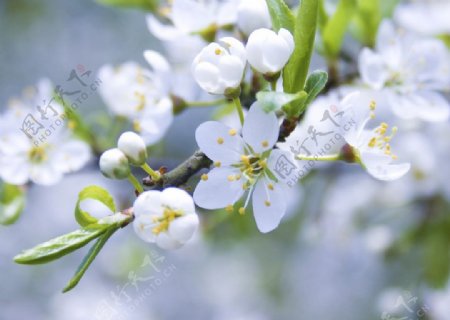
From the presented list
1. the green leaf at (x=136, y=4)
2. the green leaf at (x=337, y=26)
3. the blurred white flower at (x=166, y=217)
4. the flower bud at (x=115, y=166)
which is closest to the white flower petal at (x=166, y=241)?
the blurred white flower at (x=166, y=217)

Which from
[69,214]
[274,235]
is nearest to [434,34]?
[274,235]

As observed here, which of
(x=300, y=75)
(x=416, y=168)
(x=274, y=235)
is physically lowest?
(x=274, y=235)

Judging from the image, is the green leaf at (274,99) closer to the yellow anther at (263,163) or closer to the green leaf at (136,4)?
the yellow anther at (263,163)

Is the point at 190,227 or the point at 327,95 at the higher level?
the point at 190,227

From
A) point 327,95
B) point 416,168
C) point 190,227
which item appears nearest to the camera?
point 190,227

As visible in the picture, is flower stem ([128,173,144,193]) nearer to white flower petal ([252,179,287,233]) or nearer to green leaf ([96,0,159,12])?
white flower petal ([252,179,287,233])

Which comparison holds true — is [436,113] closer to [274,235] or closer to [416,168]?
[416,168]
